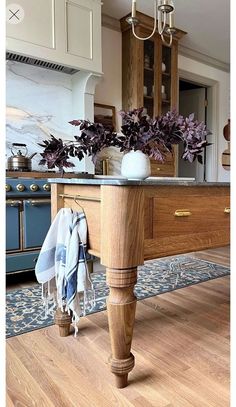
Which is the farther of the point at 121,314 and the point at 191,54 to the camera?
the point at 191,54

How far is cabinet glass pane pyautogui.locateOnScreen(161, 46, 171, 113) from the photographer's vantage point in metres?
3.59

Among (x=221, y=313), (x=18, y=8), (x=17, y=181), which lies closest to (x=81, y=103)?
(x=18, y=8)

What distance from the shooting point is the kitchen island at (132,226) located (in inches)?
41.8

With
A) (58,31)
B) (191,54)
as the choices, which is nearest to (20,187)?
(58,31)

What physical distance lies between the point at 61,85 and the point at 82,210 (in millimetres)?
2107

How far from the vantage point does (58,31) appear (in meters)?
2.56

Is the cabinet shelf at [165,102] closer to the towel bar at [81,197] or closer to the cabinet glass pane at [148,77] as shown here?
the cabinet glass pane at [148,77]

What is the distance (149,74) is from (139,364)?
3062 millimetres

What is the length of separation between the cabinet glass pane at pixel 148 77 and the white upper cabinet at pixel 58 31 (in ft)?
2.42

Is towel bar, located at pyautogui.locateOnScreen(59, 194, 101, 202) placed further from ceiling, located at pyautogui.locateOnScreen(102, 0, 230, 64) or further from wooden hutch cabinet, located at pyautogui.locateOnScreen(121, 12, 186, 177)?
ceiling, located at pyautogui.locateOnScreen(102, 0, 230, 64)

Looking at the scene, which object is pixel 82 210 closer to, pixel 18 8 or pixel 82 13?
pixel 18 8

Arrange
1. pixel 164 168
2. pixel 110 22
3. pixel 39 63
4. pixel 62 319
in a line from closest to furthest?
pixel 62 319
pixel 39 63
pixel 110 22
pixel 164 168

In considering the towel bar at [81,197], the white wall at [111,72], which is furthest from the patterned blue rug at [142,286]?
the white wall at [111,72]

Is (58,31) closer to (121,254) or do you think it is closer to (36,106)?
(36,106)
